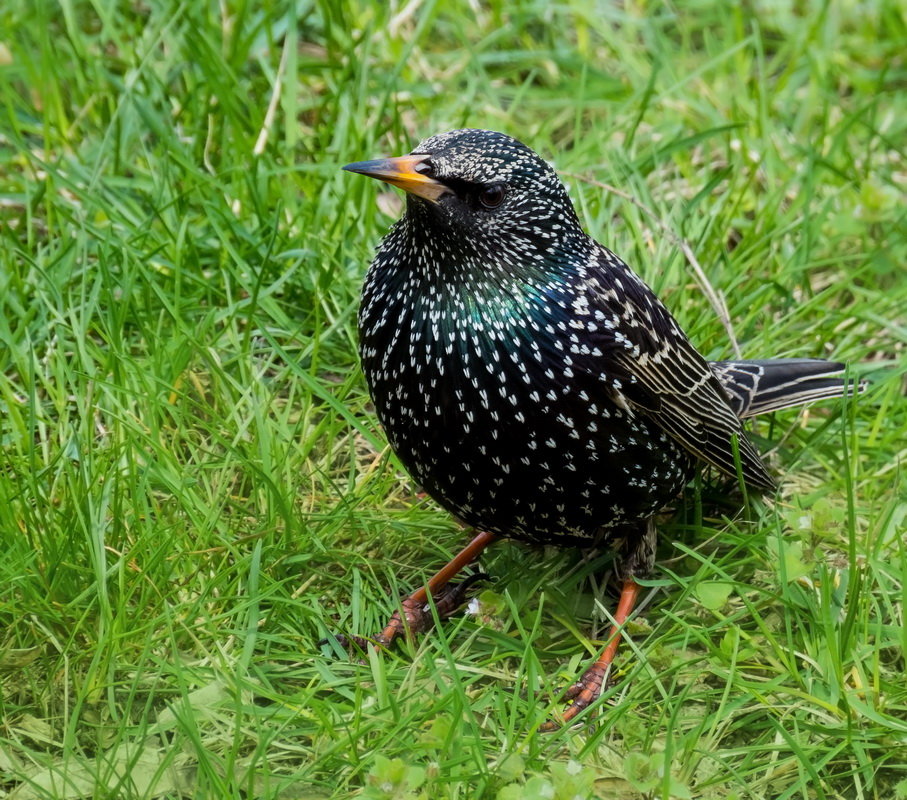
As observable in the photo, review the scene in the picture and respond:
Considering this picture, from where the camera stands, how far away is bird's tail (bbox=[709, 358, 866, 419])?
4.09m

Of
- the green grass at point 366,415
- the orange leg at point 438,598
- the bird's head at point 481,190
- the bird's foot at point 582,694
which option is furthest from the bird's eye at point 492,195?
the bird's foot at point 582,694

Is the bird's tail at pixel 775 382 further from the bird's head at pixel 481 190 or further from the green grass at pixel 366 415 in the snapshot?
the bird's head at pixel 481 190

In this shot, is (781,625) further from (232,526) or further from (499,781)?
(232,526)

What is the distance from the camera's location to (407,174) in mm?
3211

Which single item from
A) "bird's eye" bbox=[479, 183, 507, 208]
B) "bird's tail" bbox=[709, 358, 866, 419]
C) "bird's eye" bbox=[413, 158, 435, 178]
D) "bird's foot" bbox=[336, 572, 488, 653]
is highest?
"bird's eye" bbox=[413, 158, 435, 178]

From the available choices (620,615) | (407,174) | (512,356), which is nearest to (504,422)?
(512,356)

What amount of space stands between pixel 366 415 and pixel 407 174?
121 centimetres

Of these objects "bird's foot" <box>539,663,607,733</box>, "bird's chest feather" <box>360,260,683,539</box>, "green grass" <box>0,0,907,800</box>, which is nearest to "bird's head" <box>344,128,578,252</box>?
"bird's chest feather" <box>360,260,683,539</box>

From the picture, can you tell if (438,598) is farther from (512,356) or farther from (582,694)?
(512,356)

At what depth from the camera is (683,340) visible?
378cm

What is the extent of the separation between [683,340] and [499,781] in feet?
4.55

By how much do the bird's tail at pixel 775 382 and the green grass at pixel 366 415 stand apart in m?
0.15

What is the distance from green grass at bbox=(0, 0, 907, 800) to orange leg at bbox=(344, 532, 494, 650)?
6cm

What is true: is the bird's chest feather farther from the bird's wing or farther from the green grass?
the green grass
